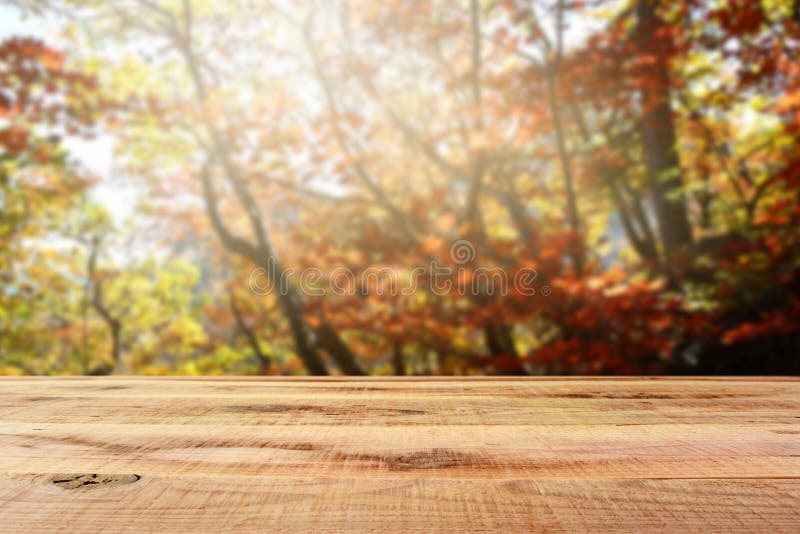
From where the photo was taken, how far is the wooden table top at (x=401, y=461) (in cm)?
60

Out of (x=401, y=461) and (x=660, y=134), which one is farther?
(x=660, y=134)

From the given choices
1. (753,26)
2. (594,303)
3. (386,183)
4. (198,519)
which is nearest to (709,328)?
(594,303)

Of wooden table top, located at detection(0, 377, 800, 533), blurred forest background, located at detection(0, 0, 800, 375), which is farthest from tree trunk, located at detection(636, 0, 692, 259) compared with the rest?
wooden table top, located at detection(0, 377, 800, 533)

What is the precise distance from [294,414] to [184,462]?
0.27 meters

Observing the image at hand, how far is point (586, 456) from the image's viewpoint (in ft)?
2.49

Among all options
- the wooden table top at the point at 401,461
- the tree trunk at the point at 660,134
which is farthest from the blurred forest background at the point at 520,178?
the wooden table top at the point at 401,461

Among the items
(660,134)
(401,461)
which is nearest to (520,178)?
(660,134)

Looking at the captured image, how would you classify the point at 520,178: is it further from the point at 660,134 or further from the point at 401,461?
the point at 401,461

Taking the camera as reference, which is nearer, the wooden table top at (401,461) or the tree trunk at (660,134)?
the wooden table top at (401,461)

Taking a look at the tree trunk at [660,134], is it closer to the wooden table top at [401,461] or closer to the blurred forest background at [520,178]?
the blurred forest background at [520,178]

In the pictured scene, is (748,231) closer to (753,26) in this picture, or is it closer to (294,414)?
(753,26)

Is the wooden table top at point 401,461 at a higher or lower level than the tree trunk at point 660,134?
lower

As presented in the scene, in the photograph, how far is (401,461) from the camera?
74cm

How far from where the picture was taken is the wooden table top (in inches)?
23.6
